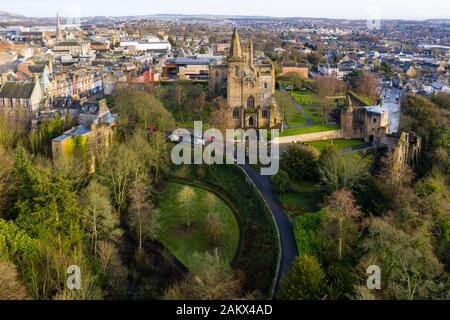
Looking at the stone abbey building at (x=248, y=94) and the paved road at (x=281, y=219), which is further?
the stone abbey building at (x=248, y=94)

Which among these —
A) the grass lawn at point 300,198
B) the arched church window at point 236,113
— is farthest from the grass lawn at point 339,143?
the arched church window at point 236,113

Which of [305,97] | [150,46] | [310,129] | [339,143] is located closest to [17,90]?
[310,129]

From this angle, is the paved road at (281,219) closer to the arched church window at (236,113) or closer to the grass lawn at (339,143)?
the grass lawn at (339,143)

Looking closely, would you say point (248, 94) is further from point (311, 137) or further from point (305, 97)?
point (305, 97)

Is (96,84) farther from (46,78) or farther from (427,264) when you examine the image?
(427,264)

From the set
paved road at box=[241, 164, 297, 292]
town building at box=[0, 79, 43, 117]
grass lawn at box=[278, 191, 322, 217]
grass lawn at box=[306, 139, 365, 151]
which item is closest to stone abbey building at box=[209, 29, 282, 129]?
grass lawn at box=[306, 139, 365, 151]
